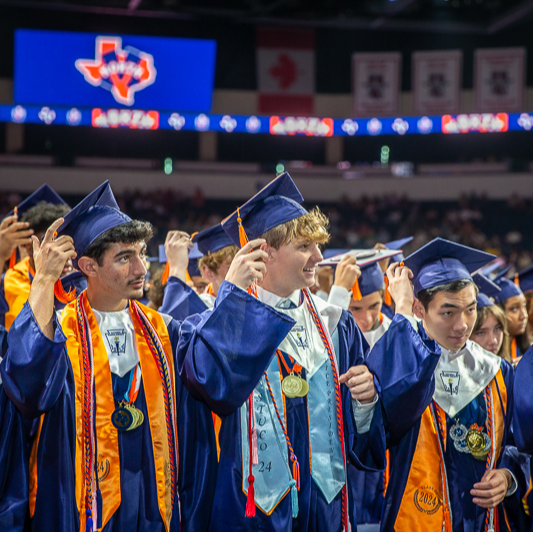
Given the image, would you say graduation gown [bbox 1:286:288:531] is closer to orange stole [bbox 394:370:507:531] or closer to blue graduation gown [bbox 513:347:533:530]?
orange stole [bbox 394:370:507:531]

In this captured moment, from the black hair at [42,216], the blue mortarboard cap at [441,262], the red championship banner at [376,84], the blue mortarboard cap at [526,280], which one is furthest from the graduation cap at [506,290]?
the red championship banner at [376,84]

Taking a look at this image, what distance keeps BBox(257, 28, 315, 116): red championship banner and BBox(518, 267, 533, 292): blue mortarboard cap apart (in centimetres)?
1493

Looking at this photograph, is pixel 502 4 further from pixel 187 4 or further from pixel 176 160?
pixel 176 160

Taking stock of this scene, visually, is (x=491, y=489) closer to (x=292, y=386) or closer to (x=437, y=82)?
(x=292, y=386)

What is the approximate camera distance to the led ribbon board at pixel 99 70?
17.0 m

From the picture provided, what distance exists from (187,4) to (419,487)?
17418mm

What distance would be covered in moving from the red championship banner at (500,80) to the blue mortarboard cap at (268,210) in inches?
679

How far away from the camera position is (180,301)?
3207 mm

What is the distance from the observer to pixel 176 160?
1908cm

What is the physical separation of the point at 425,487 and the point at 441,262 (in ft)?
3.33

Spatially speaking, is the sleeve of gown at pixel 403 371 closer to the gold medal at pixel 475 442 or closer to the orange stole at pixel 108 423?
the gold medal at pixel 475 442

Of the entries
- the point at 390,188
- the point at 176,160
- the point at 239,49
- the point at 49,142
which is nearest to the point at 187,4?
the point at 239,49

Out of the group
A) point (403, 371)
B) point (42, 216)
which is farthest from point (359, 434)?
point (42, 216)

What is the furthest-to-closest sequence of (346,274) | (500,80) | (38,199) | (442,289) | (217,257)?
(500,80)
(38,199)
(217,257)
(346,274)
(442,289)
